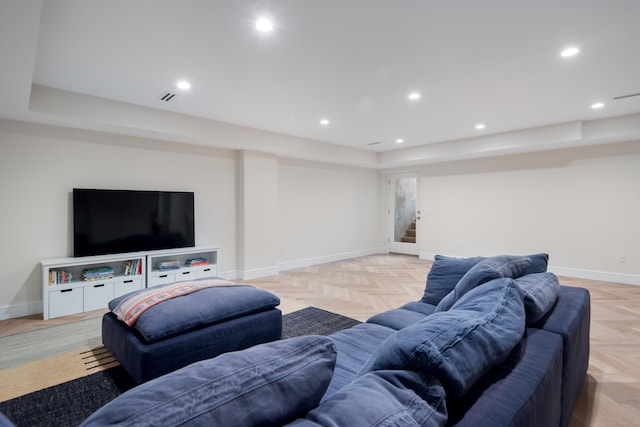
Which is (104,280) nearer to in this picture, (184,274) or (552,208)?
(184,274)

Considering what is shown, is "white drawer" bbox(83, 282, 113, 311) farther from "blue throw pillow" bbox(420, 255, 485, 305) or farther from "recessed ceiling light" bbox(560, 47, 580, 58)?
"recessed ceiling light" bbox(560, 47, 580, 58)

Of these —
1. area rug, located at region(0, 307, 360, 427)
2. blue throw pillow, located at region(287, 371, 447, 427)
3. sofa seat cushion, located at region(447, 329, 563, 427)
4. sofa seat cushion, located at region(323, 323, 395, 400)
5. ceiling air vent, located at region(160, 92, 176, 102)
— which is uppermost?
ceiling air vent, located at region(160, 92, 176, 102)

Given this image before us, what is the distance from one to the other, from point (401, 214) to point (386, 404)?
7276mm

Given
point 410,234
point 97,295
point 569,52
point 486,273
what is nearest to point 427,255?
point 410,234

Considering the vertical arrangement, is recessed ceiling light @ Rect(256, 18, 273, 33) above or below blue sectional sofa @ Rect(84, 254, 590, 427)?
above

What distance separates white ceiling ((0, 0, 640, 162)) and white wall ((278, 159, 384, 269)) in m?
2.04

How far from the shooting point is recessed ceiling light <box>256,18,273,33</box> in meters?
2.07

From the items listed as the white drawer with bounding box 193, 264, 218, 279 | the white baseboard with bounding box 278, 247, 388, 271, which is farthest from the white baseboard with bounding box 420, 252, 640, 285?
the white drawer with bounding box 193, 264, 218, 279

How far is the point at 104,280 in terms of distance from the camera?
12.1 ft

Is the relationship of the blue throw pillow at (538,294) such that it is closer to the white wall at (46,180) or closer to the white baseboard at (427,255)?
the white wall at (46,180)

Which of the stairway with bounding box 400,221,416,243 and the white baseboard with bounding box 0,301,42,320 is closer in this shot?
the white baseboard with bounding box 0,301,42,320

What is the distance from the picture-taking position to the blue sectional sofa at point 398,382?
0.61 m

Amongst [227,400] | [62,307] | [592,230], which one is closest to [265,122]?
[62,307]

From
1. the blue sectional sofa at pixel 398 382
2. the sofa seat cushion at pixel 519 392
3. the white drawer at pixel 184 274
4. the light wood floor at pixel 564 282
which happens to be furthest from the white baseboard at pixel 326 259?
the sofa seat cushion at pixel 519 392
